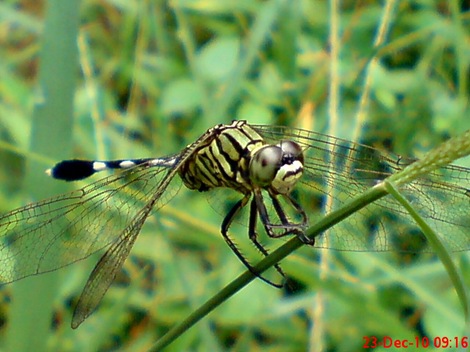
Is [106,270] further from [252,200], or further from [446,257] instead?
[446,257]

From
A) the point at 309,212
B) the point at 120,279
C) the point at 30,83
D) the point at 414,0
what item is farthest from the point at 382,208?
the point at 30,83

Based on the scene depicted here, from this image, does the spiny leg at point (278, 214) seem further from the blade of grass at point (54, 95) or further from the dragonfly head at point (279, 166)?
the blade of grass at point (54, 95)

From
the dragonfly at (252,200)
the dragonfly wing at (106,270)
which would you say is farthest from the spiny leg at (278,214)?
the dragonfly wing at (106,270)

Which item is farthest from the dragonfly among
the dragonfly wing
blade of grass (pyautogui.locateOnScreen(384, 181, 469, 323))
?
blade of grass (pyautogui.locateOnScreen(384, 181, 469, 323))

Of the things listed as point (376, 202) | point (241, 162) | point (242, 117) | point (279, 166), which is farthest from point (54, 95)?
point (242, 117)

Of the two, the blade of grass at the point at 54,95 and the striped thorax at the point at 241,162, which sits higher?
the blade of grass at the point at 54,95

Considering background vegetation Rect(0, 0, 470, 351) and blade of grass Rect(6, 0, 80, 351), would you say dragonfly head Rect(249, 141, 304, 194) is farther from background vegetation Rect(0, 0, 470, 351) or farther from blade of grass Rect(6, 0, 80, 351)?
blade of grass Rect(6, 0, 80, 351)

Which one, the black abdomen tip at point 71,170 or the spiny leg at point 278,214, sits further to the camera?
the black abdomen tip at point 71,170

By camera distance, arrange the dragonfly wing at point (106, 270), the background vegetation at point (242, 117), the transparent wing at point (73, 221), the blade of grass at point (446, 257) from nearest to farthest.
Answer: the blade of grass at point (446, 257) < the dragonfly wing at point (106, 270) < the transparent wing at point (73, 221) < the background vegetation at point (242, 117)
